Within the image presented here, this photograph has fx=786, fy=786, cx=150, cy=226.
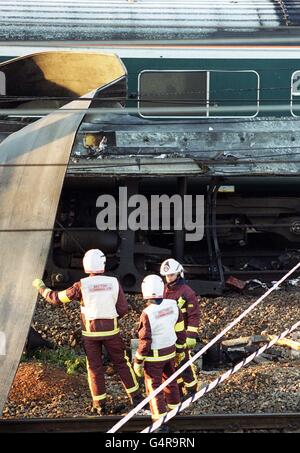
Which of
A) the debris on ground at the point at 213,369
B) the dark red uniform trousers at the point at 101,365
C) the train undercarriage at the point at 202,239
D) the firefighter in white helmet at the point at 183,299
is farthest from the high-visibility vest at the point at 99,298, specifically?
the train undercarriage at the point at 202,239

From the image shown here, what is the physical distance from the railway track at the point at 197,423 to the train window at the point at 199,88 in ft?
14.8

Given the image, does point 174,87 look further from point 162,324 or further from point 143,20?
point 162,324

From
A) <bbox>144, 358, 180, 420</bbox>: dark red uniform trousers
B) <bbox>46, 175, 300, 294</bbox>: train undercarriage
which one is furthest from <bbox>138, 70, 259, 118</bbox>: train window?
<bbox>144, 358, 180, 420</bbox>: dark red uniform trousers

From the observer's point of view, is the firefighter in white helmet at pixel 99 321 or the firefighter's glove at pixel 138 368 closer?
the firefighter's glove at pixel 138 368

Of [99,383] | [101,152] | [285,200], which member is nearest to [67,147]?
[99,383]

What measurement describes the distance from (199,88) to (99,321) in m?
4.21

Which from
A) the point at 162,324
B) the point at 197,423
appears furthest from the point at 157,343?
the point at 197,423

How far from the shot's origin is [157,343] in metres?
6.47

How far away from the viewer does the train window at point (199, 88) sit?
983cm

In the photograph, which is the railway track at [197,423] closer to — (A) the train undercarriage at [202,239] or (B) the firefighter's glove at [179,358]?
(B) the firefighter's glove at [179,358]

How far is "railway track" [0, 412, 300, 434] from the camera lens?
635 cm
